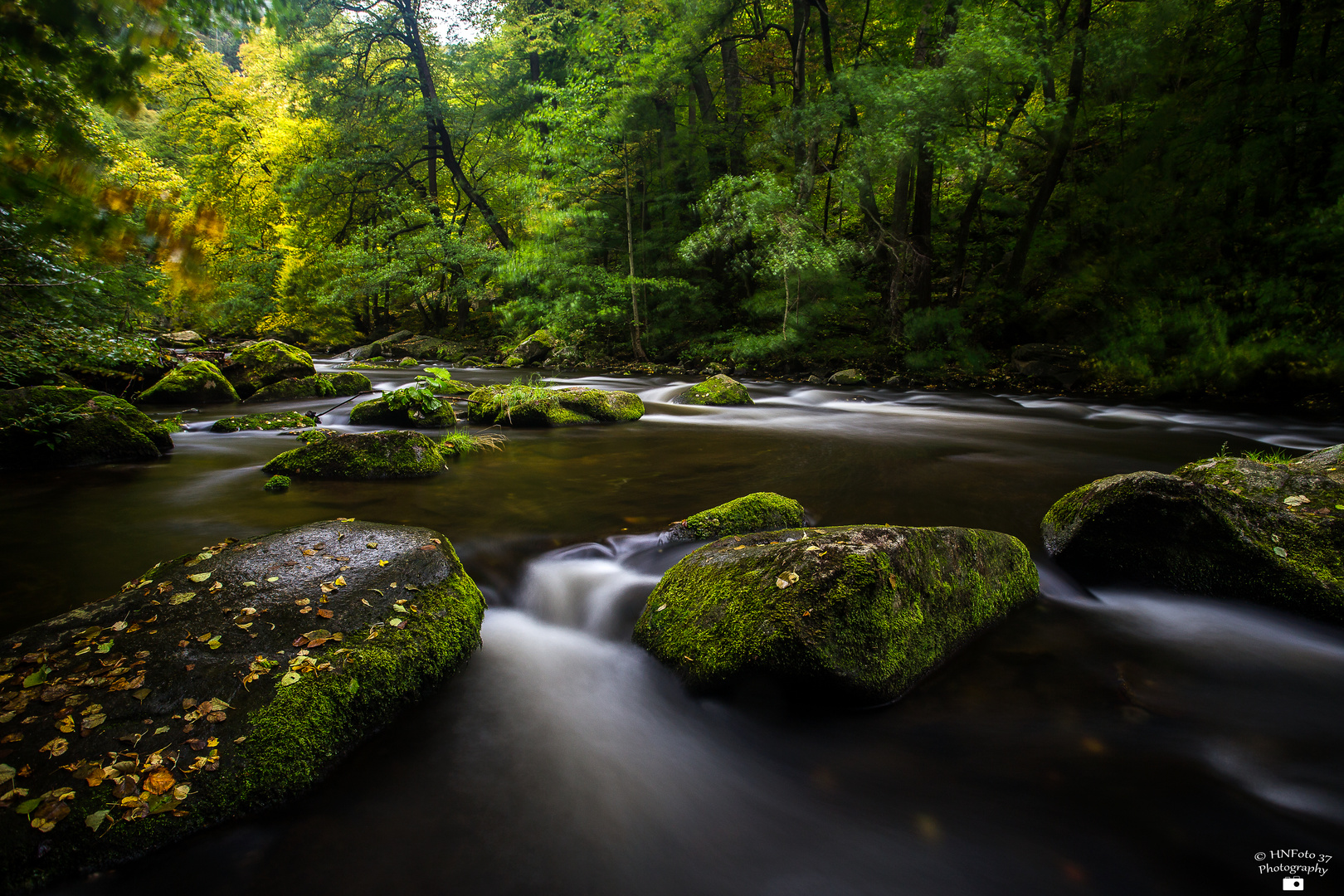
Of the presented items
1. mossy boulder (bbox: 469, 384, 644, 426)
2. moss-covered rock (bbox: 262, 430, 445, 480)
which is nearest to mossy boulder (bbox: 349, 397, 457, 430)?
mossy boulder (bbox: 469, 384, 644, 426)

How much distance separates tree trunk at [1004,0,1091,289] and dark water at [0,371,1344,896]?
13.0 metres

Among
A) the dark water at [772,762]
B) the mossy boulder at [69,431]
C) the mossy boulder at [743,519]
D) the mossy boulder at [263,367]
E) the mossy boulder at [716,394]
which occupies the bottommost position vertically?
the dark water at [772,762]

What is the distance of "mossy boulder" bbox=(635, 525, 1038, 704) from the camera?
2520 mm

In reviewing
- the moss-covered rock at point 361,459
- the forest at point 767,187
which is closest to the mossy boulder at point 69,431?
the forest at point 767,187

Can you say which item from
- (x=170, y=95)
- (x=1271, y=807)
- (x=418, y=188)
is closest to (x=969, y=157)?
(x=1271, y=807)

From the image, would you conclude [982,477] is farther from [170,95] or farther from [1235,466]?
[170,95]

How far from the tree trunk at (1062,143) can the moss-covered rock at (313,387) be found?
1592cm

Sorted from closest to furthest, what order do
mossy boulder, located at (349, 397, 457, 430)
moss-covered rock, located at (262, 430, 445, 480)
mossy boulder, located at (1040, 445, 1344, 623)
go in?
mossy boulder, located at (1040, 445, 1344, 623) → moss-covered rock, located at (262, 430, 445, 480) → mossy boulder, located at (349, 397, 457, 430)

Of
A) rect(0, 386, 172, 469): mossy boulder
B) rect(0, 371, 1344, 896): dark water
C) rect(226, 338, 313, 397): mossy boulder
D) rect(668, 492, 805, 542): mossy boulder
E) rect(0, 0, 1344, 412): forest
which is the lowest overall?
rect(0, 371, 1344, 896): dark water

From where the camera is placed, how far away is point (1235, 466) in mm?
3807

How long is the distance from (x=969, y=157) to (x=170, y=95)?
3047 centimetres

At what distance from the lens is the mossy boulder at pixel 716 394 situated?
39.4 ft

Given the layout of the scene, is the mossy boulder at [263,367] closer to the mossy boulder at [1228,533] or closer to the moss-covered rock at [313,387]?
the moss-covered rock at [313,387]

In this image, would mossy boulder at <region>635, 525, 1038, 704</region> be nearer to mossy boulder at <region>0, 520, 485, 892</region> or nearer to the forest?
mossy boulder at <region>0, 520, 485, 892</region>
